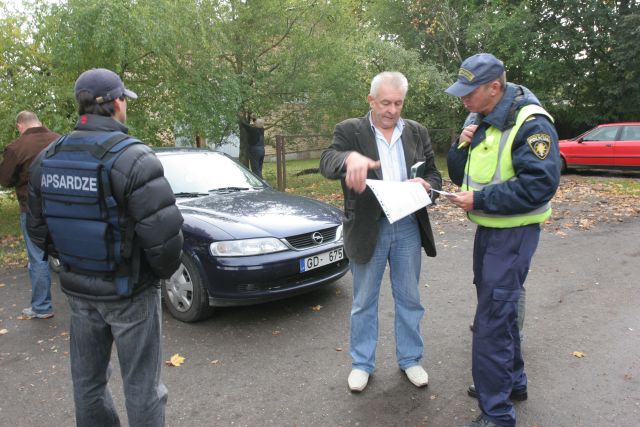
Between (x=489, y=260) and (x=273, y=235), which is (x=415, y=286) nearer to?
(x=489, y=260)

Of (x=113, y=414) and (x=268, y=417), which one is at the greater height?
(x=113, y=414)

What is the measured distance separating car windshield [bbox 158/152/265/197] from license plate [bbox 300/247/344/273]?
1.51 meters

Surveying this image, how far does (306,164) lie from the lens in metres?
16.0

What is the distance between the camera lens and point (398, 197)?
2.85 m

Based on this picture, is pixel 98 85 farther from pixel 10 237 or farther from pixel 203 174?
pixel 10 237

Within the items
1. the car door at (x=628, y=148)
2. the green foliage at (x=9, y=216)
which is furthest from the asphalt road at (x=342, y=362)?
Result: the car door at (x=628, y=148)

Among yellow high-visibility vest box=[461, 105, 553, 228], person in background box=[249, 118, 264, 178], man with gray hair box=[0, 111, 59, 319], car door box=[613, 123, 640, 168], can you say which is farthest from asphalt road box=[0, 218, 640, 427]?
car door box=[613, 123, 640, 168]

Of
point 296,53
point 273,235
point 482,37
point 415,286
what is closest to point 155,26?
point 296,53

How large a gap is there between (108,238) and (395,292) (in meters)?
1.94

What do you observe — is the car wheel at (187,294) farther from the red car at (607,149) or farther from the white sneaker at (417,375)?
the red car at (607,149)

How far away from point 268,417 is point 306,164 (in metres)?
13.3

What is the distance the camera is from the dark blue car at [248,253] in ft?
13.8

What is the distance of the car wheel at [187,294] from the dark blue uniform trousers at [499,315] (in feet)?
8.04

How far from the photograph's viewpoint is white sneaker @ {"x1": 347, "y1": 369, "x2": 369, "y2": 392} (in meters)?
3.24
